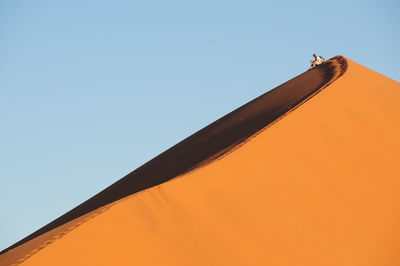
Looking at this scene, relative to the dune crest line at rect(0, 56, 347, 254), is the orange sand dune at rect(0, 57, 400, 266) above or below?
below

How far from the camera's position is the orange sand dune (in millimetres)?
4523

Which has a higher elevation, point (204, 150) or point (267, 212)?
point (204, 150)

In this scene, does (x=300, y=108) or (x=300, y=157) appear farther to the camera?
(x=300, y=108)

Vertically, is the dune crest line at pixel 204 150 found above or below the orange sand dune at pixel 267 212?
above

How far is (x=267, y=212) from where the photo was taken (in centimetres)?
535

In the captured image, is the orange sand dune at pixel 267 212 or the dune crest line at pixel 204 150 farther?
the dune crest line at pixel 204 150

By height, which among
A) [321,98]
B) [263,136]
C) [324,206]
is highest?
[321,98]

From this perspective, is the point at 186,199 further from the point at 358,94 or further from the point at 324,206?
the point at 358,94

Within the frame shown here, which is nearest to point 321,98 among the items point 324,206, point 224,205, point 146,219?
point 324,206

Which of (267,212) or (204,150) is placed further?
(204,150)

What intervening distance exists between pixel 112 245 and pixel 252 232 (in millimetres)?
1309

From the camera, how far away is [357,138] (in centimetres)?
709

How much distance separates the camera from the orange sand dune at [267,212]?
178 inches

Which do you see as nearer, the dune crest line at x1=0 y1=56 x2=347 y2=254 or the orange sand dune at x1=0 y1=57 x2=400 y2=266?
the orange sand dune at x1=0 y1=57 x2=400 y2=266
